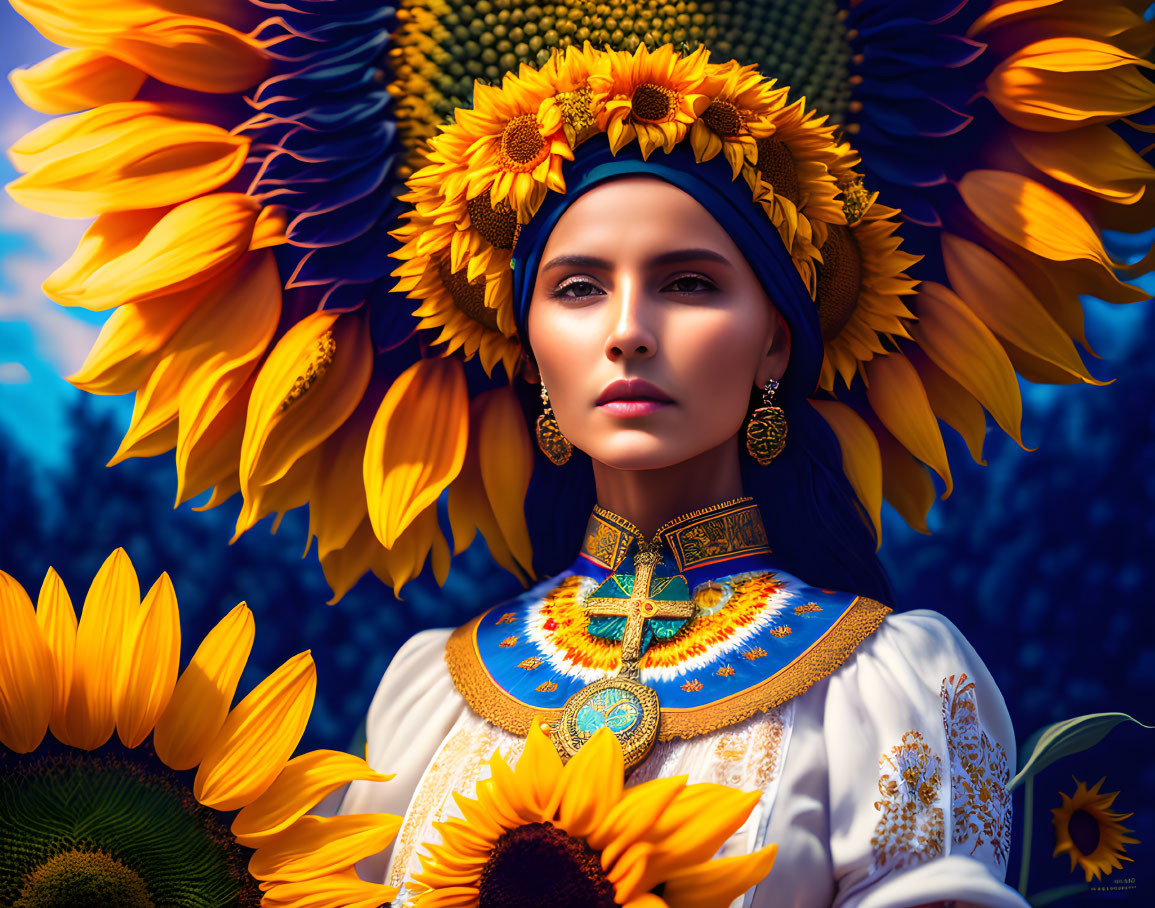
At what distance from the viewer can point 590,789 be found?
1.73m

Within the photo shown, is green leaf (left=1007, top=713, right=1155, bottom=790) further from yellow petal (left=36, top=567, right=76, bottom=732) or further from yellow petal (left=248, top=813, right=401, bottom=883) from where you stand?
yellow petal (left=36, top=567, right=76, bottom=732)

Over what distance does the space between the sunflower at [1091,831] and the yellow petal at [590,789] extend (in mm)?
1129

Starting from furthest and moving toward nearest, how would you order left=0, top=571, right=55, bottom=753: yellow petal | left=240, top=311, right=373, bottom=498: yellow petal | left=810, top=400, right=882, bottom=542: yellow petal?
left=810, top=400, right=882, bottom=542: yellow petal < left=240, top=311, right=373, bottom=498: yellow petal < left=0, top=571, right=55, bottom=753: yellow petal

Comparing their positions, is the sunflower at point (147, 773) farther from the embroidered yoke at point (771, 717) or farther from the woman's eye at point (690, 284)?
the woman's eye at point (690, 284)

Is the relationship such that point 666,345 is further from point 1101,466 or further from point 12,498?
point 12,498

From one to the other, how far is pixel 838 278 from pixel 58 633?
1641 millimetres

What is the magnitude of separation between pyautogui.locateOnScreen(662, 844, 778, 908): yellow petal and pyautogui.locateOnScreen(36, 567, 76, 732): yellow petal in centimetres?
110

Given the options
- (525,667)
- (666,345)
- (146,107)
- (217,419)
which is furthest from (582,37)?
(525,667)

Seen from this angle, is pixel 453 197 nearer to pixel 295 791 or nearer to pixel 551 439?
pixel 551 439

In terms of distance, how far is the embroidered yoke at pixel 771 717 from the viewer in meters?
1.78

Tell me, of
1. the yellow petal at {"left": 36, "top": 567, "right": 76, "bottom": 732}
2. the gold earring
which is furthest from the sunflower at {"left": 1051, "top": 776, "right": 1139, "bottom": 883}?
the yellow petal at {"left": 36, "top": 567, "right": 76, "bottom": 732}

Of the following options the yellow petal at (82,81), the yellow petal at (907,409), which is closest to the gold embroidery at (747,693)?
the yellow petal at (907,409)

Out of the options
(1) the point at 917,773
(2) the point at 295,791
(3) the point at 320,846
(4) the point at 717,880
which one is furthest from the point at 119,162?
(1) the point at 917,773

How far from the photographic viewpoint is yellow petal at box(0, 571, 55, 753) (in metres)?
1.93
